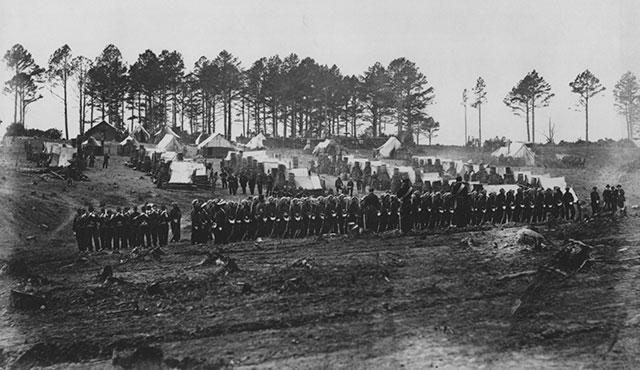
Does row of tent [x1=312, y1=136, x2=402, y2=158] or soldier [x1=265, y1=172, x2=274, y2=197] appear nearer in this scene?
soldier [x1=265, y1=172, x2=274, y2=197]

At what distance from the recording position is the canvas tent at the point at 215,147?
4525 cm

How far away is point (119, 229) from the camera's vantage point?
692 inches

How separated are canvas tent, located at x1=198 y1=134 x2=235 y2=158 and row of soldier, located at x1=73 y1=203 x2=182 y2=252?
27309 millimetres

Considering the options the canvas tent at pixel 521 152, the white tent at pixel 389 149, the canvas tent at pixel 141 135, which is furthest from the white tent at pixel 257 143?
the canvas tent at pixel 521 152

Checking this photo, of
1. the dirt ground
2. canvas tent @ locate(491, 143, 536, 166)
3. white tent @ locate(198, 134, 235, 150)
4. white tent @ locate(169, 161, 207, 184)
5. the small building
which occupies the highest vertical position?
the small building

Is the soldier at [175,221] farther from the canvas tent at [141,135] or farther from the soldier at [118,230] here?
the canvas tent at [141,135]

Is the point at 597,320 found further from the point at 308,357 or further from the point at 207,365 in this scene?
the point at 207,365

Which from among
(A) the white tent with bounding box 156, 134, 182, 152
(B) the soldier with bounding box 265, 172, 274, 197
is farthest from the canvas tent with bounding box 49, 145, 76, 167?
(A) the white tent with bounding box 156, 134, 182, 152

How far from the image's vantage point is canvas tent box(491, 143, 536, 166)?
46734mm

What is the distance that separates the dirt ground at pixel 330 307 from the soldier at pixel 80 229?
53 centimetres

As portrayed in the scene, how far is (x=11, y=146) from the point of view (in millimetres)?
45688

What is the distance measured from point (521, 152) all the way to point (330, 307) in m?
41.6

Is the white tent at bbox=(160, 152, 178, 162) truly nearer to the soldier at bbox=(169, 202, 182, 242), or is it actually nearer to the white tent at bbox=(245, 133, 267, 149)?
the soldier at bbox=(169, 202, 182, 242)

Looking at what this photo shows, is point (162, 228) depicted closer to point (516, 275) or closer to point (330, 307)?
point (330, 307)
